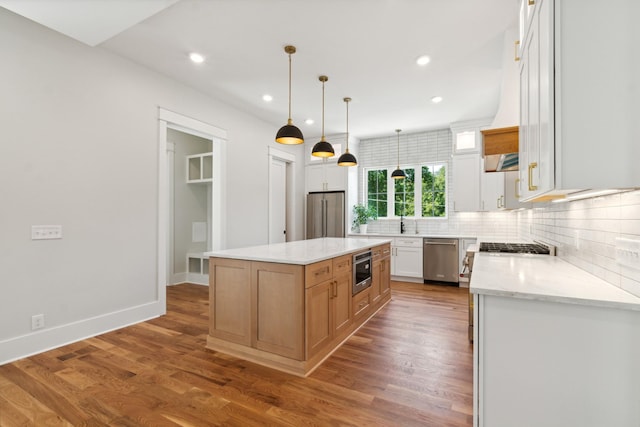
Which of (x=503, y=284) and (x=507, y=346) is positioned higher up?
(x=503, y=284)

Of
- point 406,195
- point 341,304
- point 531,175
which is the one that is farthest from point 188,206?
point 531,175

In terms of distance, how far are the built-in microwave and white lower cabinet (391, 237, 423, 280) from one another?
244 cm

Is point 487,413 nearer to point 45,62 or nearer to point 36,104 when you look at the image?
point 36,104

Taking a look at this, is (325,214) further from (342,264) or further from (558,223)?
(558,223)

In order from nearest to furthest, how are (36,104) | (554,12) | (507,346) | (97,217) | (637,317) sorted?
1. (637,317)
2. (554,12)
3. (507,346)
4. (36,104)
5. (97,217)

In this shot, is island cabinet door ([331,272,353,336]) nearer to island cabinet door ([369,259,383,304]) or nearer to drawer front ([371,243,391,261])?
island cabinet door ([369,259,383,304])

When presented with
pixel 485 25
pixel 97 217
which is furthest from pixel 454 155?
pixel 97 217

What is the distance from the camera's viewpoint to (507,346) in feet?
4.36

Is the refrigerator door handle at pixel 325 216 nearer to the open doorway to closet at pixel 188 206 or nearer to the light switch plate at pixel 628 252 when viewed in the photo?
the open doorway to closet at pixel 188 206

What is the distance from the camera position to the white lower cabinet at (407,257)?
5.80 meters

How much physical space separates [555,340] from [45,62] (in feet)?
14.2

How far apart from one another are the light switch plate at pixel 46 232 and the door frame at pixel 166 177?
102cm

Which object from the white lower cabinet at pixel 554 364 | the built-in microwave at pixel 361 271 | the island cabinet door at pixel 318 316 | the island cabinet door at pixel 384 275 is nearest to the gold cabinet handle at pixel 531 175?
the white lower cabinet at pixel 554 364

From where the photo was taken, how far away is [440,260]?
559cm
